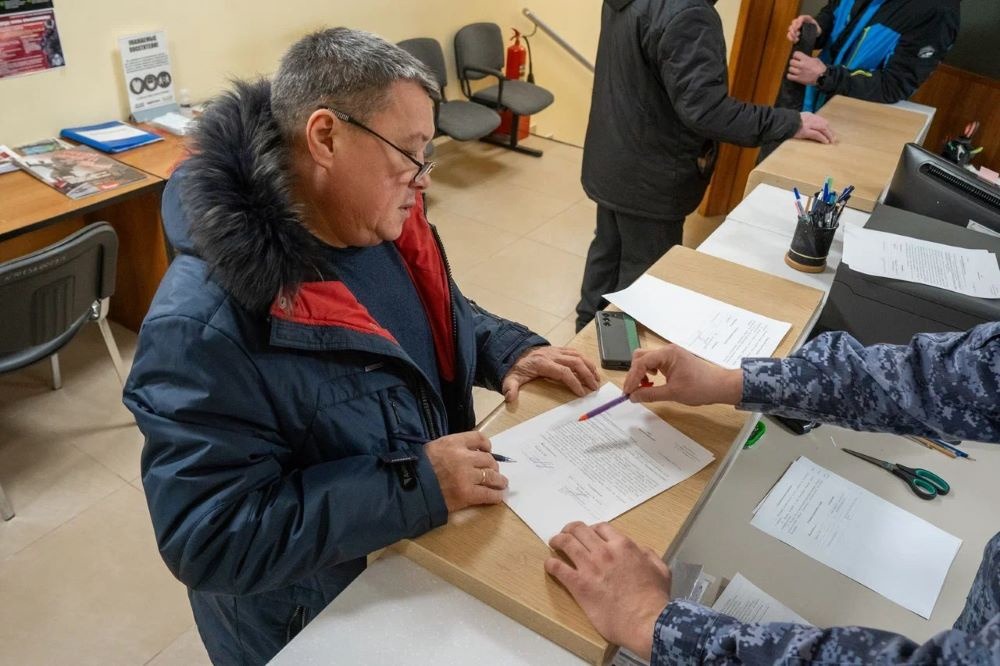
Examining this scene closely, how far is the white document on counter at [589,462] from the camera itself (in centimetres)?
103

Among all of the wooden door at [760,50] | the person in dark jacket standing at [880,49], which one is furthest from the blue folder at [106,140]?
the wooden door at [760,50]

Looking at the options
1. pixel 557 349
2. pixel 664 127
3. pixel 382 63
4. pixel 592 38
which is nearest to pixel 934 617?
pixel 557 349

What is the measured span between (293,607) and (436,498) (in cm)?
35

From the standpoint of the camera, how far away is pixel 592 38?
4930 mm

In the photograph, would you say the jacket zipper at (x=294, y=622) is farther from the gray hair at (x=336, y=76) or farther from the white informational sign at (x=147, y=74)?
the white informational sign at (x=147, y=74)

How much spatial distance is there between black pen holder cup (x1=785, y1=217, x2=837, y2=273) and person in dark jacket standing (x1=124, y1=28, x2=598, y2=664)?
42.0 inches

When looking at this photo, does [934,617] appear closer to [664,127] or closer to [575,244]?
[664,127]

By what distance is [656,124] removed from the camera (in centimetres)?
248

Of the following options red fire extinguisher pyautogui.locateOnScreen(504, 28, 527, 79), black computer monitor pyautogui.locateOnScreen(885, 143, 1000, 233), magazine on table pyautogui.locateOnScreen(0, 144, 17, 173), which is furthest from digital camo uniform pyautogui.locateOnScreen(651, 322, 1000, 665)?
red fire extinguisher pyautogui.locateOnScreen(504, 28, 527, 79)

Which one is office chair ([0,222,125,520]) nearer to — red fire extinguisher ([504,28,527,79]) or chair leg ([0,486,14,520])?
chair leg ([0,486,14,520])

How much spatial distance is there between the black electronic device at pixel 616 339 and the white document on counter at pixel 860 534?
370 mm

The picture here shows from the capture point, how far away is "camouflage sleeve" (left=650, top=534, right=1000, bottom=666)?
657 mm

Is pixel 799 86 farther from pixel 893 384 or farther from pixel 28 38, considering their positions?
pixel 28 38

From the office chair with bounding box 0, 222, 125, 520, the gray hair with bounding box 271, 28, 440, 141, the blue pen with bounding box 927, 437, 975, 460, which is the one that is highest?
the gray hair with bounding box 271, 28, 440, 141
